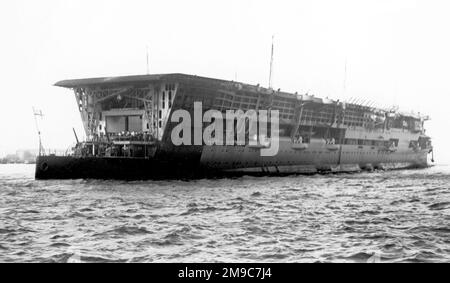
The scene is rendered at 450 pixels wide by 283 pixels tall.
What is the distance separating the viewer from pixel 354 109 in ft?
193

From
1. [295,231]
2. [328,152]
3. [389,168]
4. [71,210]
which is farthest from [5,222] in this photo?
[389,168]

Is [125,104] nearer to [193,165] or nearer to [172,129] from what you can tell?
[172,129]

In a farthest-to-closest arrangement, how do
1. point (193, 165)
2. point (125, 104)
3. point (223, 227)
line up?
1. point (125, 104)
2. point (193, 165)
3. point (223, 227)

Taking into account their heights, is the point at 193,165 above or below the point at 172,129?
below

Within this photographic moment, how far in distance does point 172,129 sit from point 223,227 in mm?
23390

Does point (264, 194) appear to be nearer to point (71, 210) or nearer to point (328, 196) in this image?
point (328, 196)

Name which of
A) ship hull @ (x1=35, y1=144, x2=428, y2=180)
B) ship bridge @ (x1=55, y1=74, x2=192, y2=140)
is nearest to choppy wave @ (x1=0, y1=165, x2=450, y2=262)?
ship hull @ (x1=35, y1=144, x2=428, y2=180)

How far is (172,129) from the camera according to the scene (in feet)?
125

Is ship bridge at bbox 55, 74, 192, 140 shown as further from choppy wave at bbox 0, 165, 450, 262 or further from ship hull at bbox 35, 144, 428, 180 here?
choppy wave at bbox 0, 165, 450, 262

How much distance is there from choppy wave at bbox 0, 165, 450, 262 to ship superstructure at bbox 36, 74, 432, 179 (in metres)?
11.4

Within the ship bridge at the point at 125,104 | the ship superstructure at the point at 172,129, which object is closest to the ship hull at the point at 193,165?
the ship superstructure at the point at 172,129

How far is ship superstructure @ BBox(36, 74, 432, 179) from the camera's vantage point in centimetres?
3694

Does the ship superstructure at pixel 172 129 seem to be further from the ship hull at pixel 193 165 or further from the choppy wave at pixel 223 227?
the choppy wave at pixel 223 227

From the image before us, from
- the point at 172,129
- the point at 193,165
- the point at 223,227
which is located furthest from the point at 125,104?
the point at 223,227
